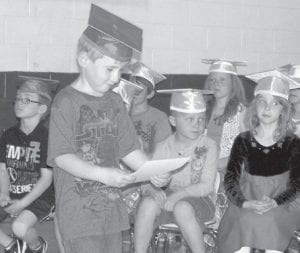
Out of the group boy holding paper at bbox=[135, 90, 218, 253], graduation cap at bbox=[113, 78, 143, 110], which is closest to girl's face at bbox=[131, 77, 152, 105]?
graduation cap at bbox=[113, 78, 143, 110]

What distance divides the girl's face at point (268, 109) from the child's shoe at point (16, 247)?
1.50 m

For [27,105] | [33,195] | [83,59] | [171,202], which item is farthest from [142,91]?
[83,59]

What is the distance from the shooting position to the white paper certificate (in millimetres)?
2595

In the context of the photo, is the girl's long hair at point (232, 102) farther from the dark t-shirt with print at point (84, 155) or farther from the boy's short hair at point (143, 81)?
the dark t-shirt with print at point (84, 155)

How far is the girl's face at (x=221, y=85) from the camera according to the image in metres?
4.60

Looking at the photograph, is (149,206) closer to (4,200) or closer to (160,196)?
(160,196)

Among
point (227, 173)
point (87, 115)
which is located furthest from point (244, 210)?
point (87, 115)

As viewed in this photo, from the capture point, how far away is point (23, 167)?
151 inches

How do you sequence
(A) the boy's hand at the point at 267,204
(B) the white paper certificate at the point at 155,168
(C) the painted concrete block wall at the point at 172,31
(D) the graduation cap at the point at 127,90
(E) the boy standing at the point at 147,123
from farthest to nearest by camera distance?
(C) the painted concrete block wall at the point at 172,31 < (E) the boy standing at the point at 147,123 < (D) the graduation cap at the point at 127,90 < (A) the boy's hand at the point at 267,204 < (B) the white paper certificate at the point at 155,168

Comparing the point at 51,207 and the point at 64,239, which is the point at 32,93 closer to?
the point at 51,207

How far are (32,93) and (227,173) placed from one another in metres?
1.26

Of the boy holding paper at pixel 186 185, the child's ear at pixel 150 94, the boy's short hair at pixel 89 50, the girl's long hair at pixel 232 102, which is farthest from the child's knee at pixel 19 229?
the girl's long hair at pixel 232 102

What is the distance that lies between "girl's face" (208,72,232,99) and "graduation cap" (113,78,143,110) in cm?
62

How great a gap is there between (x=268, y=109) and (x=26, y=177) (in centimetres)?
143
